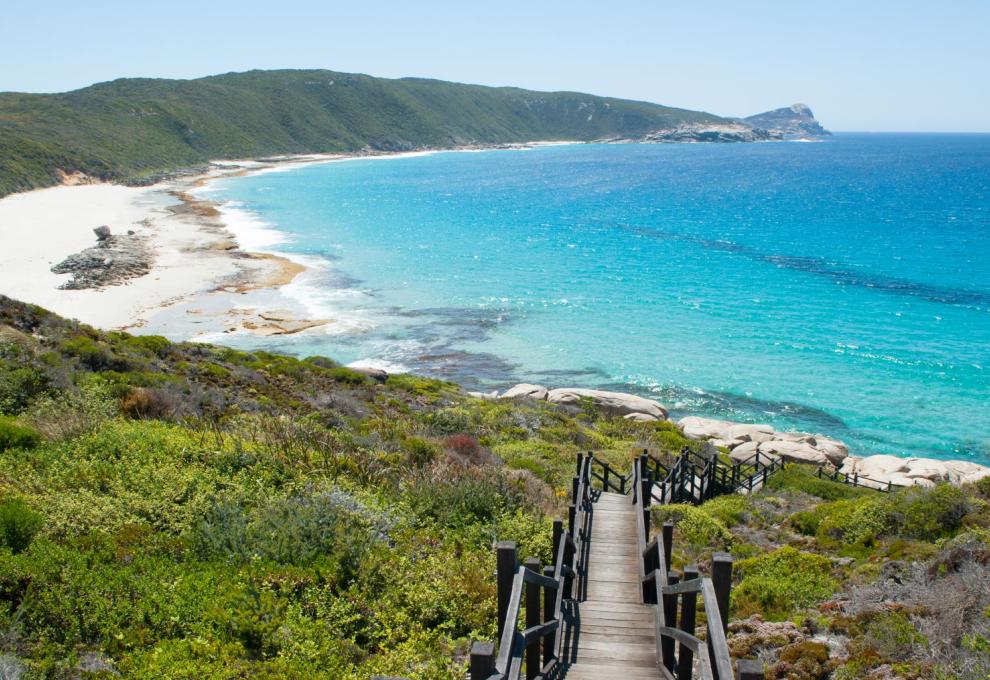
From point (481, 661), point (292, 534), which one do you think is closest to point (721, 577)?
point (481, 661)

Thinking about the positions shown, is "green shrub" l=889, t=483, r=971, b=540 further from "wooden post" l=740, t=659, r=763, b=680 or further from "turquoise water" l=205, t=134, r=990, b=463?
"turquoise water" l=205, t=134, r=990, b=463

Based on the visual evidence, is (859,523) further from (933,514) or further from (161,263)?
(161,263)

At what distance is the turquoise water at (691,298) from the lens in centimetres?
3152

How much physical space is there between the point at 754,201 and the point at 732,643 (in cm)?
9950

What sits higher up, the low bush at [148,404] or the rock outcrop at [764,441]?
the low bush at [148,404]

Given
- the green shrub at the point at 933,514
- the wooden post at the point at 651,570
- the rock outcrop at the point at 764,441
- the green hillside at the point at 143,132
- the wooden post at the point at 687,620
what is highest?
the green hillside at the point at 143,132

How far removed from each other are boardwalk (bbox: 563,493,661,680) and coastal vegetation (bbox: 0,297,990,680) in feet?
3.60

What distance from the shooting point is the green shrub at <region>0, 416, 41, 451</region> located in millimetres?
10922

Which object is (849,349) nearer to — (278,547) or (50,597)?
(278,547)

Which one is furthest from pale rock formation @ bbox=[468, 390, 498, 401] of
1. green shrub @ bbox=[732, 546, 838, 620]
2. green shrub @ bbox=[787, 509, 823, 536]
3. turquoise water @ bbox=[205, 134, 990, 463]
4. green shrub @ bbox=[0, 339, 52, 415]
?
green shrub @ bbox=[732, 546, 838, 620]

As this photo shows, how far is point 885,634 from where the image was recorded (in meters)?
8.06

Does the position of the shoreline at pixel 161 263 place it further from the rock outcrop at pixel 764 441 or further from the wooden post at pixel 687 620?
the wooden post at pixel 687 620

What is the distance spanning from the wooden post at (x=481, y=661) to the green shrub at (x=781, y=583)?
689cm

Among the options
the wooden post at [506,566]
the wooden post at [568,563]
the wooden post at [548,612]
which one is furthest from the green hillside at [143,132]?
the wooden post at [506,566]
